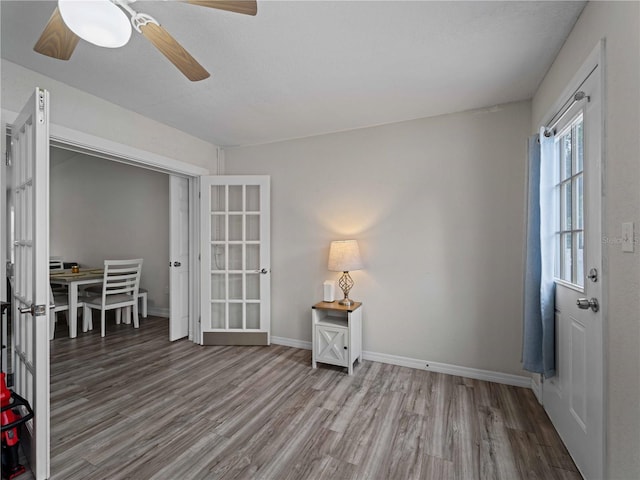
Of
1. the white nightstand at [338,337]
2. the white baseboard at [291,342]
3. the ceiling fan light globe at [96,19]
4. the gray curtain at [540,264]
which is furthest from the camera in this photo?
the white baseboard at [291,342]

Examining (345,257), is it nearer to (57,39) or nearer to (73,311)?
(57,39)

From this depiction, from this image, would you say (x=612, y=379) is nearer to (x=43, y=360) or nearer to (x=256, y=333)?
(x=43, y=360)

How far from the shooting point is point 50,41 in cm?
143

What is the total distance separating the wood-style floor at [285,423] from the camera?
170 cm

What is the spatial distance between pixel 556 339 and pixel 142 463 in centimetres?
260

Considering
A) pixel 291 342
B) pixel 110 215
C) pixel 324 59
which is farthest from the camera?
pixel 110 215

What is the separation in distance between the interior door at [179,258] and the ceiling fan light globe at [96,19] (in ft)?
8.63

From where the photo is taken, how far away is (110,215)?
5.26m

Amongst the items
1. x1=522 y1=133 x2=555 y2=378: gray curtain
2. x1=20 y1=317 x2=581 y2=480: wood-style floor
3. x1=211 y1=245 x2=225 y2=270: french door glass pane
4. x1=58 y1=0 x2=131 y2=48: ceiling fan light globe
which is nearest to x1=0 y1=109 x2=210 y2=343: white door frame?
x1=211 y1=245 x2=225 y2=270: french door glass pane

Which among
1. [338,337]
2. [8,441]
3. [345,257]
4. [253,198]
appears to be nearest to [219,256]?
[253,198]

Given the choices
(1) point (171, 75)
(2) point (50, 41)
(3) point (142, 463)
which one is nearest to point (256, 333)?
(3) point (142, 463)

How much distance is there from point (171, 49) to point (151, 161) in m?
1.85

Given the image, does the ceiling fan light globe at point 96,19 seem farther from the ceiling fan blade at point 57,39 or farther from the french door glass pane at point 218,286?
the french door glass pane at point 218,286

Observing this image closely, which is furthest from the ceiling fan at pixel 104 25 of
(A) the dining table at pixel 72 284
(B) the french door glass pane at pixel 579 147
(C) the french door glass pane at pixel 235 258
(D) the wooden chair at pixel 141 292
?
(D) the wooden chair at pixel 141 292
